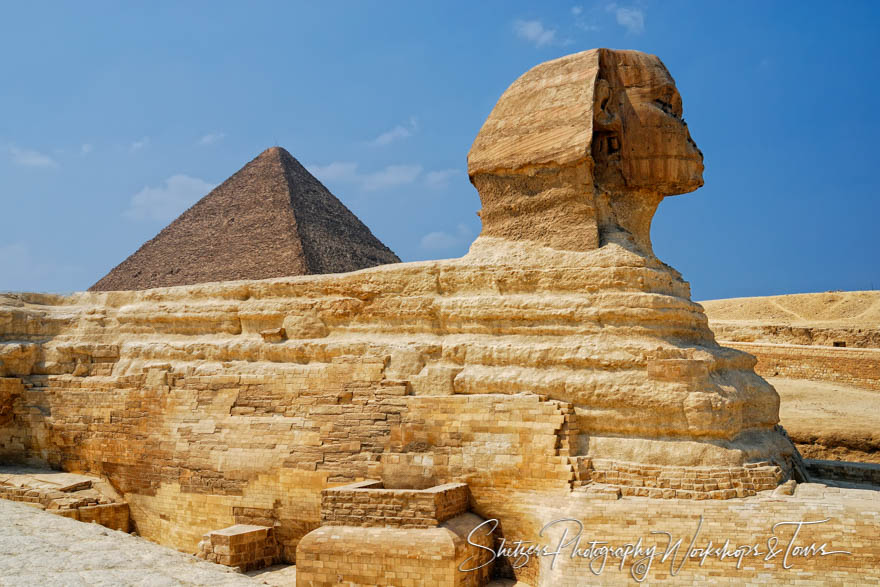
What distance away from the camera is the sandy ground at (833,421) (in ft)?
38.0

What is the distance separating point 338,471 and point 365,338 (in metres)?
1.50

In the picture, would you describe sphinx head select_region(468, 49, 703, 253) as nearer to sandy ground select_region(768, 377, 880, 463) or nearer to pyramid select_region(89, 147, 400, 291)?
sandy ground select_region(768, 377, 880, 463)

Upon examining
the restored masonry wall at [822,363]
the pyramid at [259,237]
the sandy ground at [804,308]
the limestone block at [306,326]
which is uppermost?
the pyramid at [259,237]

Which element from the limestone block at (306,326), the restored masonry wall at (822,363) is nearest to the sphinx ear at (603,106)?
the limestone block at (306,326)

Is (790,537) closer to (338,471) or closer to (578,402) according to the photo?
(578,402)

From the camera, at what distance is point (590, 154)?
294 inches

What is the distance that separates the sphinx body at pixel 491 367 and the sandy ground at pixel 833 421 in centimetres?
500

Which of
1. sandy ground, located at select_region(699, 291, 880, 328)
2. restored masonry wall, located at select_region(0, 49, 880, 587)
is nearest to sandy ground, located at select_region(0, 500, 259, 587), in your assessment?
Result: restored masonry wall, located at select_region(0, 49, 880, 587)

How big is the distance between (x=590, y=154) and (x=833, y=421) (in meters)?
8.18

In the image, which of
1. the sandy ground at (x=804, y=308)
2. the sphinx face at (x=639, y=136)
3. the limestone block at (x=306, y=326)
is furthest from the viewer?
the sandy ground at (x=804, y=308)

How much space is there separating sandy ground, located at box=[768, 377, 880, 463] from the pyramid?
11.7 metres

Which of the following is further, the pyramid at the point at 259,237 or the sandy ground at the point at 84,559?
the pyramid at the point at 259,237

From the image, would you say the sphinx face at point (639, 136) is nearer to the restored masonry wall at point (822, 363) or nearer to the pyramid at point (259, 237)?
the pyramid at point (259, 237)

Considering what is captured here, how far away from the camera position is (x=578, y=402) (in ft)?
22.3
